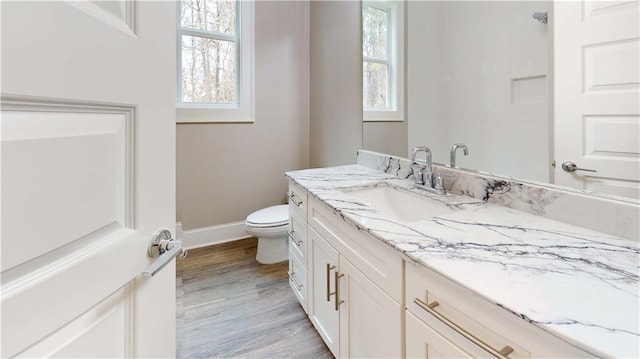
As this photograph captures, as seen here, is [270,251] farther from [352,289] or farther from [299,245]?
[352,289]

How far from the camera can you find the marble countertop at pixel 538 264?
1.74 ft

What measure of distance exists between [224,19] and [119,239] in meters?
2.92

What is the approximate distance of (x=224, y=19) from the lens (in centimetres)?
293

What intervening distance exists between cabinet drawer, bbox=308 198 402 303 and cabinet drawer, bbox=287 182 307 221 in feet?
0.56

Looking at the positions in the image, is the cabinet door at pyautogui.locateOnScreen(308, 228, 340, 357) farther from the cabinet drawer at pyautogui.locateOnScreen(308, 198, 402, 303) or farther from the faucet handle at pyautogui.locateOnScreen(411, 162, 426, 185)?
the faucet handle at pyautogui.locateOnScreen(411, 162, 426, 185)

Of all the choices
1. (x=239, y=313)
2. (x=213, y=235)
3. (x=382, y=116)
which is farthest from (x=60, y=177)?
(x=213, y=235)

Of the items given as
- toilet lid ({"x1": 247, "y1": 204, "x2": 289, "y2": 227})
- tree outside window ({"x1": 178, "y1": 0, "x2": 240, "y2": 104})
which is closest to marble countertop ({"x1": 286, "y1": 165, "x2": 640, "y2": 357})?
toilet lid ({"x1": 247, "y1": 204, "x2": 289, "y2": 227})

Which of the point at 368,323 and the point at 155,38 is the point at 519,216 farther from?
the point at 155,38

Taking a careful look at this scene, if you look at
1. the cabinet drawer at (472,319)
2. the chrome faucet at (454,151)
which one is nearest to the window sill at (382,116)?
the chrome faucet at (454,151)

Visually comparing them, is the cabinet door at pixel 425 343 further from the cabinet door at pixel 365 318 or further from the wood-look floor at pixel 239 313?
the wood-look floor at pixel 239 313

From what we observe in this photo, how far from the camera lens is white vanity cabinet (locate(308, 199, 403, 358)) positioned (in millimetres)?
934

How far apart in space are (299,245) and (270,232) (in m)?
0.66

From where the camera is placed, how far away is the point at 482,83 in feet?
4.49

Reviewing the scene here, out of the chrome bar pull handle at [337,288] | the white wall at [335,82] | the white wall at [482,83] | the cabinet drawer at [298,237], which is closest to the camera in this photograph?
the white wall at [482,83]
